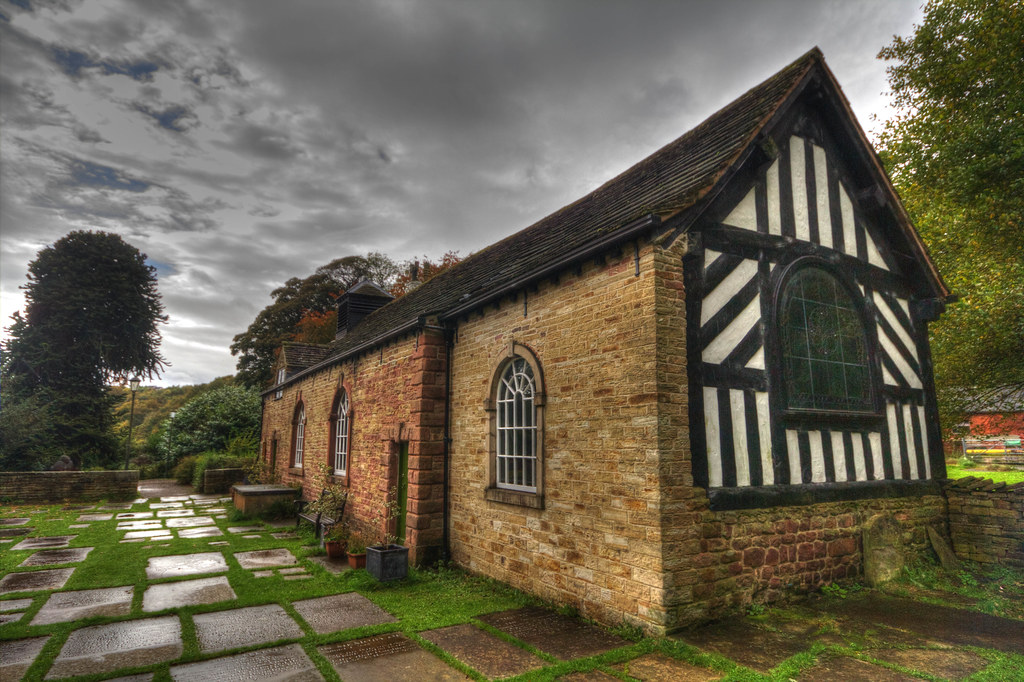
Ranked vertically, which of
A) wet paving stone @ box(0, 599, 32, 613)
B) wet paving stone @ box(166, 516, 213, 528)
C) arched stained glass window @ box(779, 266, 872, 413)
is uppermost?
arched stained glass window @ box(779, 266, 872, 413)

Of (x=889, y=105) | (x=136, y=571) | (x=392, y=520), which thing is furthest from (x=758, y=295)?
(x=889, y=105)

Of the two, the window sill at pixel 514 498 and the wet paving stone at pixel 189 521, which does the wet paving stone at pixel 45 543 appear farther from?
the window sill at pixel 514 498

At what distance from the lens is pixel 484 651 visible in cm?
504

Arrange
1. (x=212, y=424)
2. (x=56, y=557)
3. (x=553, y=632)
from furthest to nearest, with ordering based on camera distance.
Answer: (x=212, y=424) → (x=56, y=557) → (x=553, y=632)

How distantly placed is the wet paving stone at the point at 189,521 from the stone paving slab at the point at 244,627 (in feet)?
27.0

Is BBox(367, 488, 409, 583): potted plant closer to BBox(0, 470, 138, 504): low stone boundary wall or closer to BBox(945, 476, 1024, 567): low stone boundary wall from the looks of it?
BBox(945, 476, 1024, 567): low stone boundary wall

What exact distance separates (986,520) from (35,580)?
Answer: 1420 centimetres

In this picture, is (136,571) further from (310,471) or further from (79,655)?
(310,471)

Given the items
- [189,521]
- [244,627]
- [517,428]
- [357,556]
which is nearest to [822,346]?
[517,428]

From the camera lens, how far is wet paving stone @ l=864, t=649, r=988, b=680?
4.38 metres

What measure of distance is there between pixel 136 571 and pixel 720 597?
869 centimetres

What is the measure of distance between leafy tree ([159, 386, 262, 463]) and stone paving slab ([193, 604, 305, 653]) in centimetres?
2292

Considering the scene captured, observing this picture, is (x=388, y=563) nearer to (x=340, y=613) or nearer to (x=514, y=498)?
(x=340, y=613)

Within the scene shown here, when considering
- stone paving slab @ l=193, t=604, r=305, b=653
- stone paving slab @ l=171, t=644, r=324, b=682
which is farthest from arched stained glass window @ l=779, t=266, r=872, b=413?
stone paving slab @ l=193, t=604, r=305, b=653
